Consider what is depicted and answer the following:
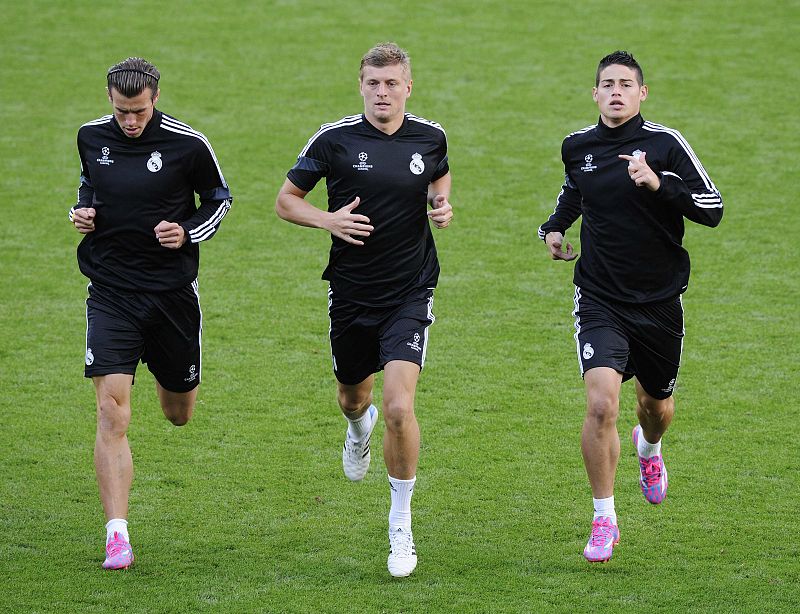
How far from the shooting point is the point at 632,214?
645 centimetres

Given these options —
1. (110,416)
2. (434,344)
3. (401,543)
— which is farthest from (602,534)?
(434,344)

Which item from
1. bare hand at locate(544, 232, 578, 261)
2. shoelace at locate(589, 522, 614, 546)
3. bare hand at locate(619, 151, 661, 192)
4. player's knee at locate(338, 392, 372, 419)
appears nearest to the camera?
bare hand at locate(619, 151, 661, 192)

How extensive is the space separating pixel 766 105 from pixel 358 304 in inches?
382

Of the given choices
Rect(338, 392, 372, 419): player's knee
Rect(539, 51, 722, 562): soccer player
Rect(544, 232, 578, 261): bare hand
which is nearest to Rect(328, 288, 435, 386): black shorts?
Rect(338, 392, 372, 419): player's knee

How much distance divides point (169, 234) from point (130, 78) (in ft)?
2.54

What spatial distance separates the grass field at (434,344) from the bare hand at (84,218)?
61.8 inches

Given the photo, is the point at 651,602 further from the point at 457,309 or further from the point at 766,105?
the point at 766,105

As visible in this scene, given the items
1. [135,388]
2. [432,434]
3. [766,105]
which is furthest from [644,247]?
[766,105]

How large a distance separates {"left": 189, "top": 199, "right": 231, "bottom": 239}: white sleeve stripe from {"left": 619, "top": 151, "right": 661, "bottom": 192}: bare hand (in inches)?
80.6

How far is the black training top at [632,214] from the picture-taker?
643cm

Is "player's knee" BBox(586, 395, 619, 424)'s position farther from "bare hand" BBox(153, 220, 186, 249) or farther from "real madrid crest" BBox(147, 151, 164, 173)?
"real madrid crest" BBox(147, 151, 164, 173)

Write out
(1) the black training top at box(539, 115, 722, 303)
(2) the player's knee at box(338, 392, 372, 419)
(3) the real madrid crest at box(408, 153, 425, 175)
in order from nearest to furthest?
(1) the black training top at box(539, 115, 722, 303)
(3) the real madrid crest at box(408, 153, 425, 175)
(2) the player's knee at box(338, 392, 372, 419)

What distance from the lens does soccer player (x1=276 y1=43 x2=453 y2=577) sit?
6.36 meters

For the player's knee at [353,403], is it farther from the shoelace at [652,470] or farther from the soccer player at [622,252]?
the shoelace at [652,470]
